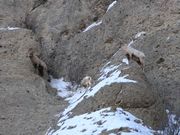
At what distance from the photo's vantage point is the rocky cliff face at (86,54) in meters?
16.7

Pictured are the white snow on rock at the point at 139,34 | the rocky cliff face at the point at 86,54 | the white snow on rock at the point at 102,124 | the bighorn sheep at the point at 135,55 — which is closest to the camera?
the white snow on rock at the point at 102,124

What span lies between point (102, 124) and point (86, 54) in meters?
13.1

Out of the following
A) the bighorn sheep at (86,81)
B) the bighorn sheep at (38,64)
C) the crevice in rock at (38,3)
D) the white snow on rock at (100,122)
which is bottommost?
the bighorn sheep at (86,81)

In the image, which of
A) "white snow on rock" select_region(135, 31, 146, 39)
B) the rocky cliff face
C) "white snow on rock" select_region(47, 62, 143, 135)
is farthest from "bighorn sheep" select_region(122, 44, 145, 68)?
"white snow on rock" select_region(135, 31, 146, 39)

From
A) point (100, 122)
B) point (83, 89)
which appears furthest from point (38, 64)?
point (100, 122)

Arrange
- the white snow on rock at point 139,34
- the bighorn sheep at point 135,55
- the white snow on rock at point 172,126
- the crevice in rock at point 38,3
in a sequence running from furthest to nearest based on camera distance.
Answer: the crevice in rock at point 38,3 < the white snow on rock at point 139,34 < the bighorn sheep at point 135,55 < the white snow on rock at point 172,126

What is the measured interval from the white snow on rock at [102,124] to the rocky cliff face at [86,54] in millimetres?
569

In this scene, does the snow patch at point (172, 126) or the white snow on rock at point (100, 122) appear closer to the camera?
the white snow on rock at point (100, 122)

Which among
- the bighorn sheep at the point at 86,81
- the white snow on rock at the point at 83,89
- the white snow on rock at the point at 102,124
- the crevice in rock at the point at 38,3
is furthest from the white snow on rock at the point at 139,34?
the crevice in rock at the point at 38,3

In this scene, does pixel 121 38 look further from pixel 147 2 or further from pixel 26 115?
pixel 26 115

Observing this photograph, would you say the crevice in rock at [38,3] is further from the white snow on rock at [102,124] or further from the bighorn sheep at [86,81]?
the white snow on rock at [102,124]

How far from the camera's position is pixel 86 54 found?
2703cm

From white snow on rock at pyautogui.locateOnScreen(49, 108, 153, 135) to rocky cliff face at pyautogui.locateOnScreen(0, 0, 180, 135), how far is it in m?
0.57

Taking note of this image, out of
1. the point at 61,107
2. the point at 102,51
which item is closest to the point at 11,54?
the point at 102,51
